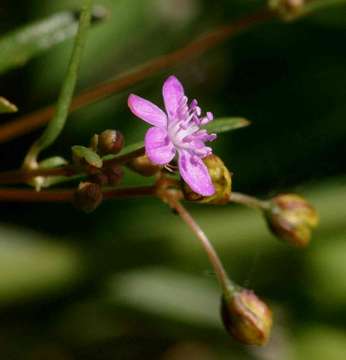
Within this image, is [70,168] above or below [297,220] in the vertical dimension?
above

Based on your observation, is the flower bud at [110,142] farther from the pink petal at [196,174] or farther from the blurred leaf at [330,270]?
the blurred leaf at [330,270]

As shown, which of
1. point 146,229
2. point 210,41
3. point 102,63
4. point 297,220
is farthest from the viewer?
point 102,63

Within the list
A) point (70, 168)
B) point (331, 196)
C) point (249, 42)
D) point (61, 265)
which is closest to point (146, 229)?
point (61, 265)

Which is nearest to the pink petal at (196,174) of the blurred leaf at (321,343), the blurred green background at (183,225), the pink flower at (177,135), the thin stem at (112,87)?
the pink flower at (177,135)

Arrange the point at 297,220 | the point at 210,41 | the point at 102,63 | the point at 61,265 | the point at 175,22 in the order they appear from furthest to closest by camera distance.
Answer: the point at 175,22, the point at 102,63, the point at 61,265, the point at 210,41, the point at 297,220

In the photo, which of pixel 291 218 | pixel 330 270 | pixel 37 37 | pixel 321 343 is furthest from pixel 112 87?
pixel 321 343

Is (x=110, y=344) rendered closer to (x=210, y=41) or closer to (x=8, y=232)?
(x=8, y=232)
